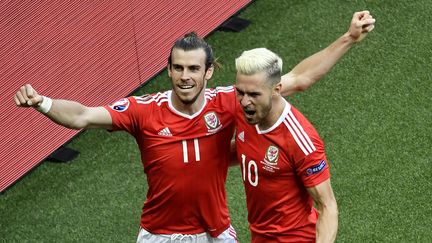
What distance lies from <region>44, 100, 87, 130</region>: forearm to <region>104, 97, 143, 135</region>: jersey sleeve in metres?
0.21

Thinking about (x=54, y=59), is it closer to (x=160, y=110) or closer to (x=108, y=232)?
(x=108, y=232)

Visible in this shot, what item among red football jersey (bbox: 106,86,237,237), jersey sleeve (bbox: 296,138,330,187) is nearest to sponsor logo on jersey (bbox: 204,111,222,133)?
red football jersey (bbox: 106,86,237,237)

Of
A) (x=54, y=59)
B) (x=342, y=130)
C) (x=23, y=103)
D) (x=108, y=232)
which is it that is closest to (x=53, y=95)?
(x=54, y=59)

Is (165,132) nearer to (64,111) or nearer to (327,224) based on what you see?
(64,111)

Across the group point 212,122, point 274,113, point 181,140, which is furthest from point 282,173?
point 181,140

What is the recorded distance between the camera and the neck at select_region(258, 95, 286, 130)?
6898 millimetres

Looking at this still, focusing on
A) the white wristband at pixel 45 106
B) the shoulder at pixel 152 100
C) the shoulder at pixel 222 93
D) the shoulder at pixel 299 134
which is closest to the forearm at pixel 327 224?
the shoulder at pixel 299 134

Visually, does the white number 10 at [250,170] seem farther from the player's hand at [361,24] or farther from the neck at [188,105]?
the player's hand at [361,24]

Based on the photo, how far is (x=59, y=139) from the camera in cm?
997

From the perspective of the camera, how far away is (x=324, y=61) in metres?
7.38

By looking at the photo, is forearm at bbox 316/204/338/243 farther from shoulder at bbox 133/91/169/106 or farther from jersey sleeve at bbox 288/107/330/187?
shoulder at bbox 133/91/169/106

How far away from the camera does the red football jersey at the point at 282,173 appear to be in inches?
270

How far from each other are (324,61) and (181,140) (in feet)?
3.34

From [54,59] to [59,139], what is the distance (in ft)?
2.46
